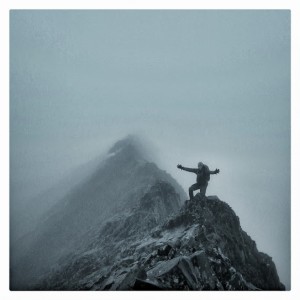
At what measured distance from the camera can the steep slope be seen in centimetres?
1445

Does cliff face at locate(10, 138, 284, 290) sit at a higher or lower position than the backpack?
lower

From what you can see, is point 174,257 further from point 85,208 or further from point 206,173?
point 85,208

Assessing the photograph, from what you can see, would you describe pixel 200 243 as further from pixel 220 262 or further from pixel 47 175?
pixel 47 175

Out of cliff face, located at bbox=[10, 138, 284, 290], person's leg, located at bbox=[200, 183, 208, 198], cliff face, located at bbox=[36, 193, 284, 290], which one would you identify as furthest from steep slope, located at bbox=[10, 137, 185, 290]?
person's leg, located at bbox=[200, 183, 208, 198]

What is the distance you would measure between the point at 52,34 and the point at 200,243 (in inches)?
385

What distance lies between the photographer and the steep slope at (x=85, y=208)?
1445 cm

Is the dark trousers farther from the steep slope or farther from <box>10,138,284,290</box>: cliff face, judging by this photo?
the steep slope

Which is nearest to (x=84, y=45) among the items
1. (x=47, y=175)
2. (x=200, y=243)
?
(x=47, y=175)

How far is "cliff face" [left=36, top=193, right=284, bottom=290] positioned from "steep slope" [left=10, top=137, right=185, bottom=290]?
1088mm

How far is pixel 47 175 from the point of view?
638 inches

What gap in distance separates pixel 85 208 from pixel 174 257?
8144 millimetres

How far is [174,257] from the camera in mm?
11461

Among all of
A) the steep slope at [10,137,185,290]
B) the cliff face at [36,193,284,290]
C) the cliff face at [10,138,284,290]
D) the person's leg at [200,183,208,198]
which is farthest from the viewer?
the steep slope at [10,137,185,290]

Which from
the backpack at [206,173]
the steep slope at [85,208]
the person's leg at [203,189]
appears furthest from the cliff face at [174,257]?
the steep slope at [85,208]
